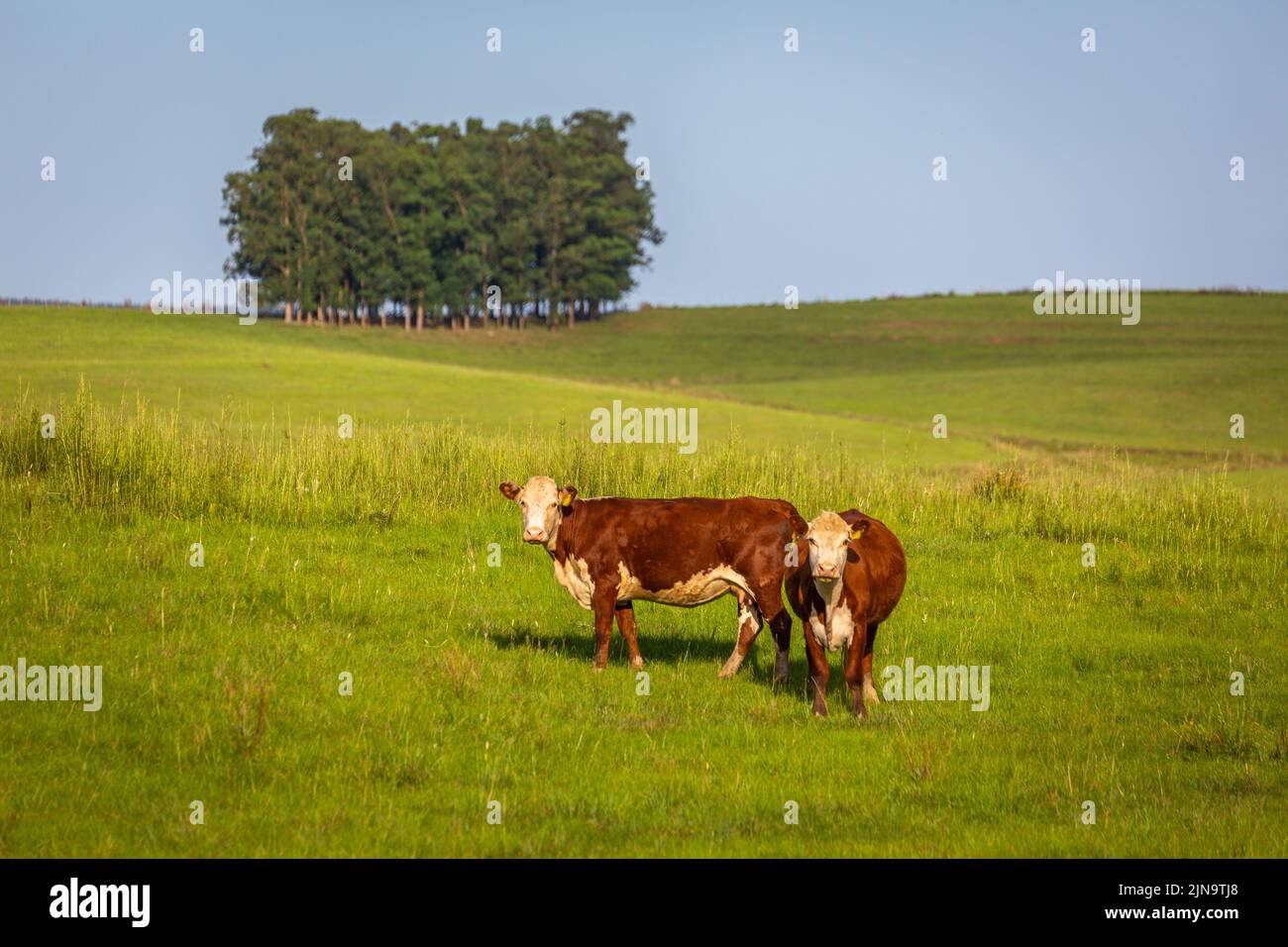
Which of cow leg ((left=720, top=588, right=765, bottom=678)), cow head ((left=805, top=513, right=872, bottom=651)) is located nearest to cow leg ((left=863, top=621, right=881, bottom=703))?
cow head ((left=805, top=513, right=872, bottom=651))

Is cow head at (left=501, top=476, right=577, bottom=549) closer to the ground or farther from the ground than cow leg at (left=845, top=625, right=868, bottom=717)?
farther from the ground

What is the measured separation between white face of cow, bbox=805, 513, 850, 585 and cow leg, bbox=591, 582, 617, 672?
257 centimetres

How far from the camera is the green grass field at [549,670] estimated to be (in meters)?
8.64

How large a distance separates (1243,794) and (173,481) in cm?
1481

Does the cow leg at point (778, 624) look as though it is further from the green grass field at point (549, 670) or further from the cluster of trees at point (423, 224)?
the cluster of trees at point (423, 224)

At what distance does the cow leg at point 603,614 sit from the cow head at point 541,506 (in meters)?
0.69

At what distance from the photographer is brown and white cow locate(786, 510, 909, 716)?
10734 millimetres

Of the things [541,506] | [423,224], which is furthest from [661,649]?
[423,224]

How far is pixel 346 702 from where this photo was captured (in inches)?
434

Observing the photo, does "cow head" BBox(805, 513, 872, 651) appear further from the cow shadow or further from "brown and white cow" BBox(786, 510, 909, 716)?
the cow shadow

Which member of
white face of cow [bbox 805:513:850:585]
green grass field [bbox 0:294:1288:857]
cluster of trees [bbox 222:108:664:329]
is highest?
cluster of trees [bbox 222:108:664:329]
